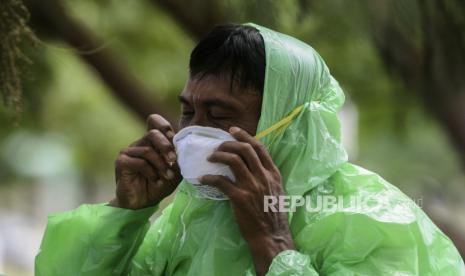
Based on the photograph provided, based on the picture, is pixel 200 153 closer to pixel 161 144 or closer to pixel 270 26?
pixel 161 144

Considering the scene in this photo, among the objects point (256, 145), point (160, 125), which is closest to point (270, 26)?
point (160, 125)

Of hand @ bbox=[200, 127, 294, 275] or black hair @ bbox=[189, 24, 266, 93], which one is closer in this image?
hand @ bbox=[200, 127, 294, 275]

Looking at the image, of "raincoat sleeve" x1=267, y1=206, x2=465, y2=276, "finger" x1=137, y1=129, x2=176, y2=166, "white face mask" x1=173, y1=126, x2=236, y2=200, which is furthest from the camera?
"finger" x1=137, y1=129, x2=176, y2=166

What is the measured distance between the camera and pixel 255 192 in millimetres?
2330

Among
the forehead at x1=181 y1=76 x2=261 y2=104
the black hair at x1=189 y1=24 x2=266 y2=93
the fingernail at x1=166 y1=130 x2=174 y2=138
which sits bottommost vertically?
the fingernail at x1=166 y1=130 x2=174 y2=138

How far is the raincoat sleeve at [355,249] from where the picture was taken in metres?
2.28

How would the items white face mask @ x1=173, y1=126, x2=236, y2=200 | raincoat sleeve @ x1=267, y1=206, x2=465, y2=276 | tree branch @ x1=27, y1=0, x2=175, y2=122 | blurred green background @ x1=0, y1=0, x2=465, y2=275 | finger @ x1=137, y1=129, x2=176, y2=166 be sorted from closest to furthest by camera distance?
raincoat sleeve @ x1=267, y1=206, x2=465, y2=276, white face mask @ x1=173, y1=126, x2=236, y2=200, finger @ x1=137, y1=129, x2=176, y2=166, blurred green background @ x1=0, y1=0, x2=465, y2=275, tree branch @ x1=27, y1=0, x2=175, y2=122

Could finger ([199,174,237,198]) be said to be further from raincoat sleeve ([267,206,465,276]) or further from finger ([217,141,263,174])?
raincoat sleeve ([267,206,465,276])

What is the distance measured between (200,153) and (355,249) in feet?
1.52

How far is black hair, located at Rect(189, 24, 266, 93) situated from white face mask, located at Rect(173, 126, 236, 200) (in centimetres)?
14

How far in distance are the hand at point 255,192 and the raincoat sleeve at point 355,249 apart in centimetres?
5

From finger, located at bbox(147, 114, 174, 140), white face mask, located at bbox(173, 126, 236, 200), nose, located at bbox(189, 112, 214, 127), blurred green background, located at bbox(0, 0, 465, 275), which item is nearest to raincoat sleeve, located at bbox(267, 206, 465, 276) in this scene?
white face mask, located at bbox(173, 126, 236, 200)

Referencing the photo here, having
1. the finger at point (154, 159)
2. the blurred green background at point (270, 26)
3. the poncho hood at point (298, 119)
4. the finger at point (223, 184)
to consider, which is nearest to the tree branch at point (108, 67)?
the blurred green background at point (270, 26)

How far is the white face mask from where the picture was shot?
2420 millimetres
